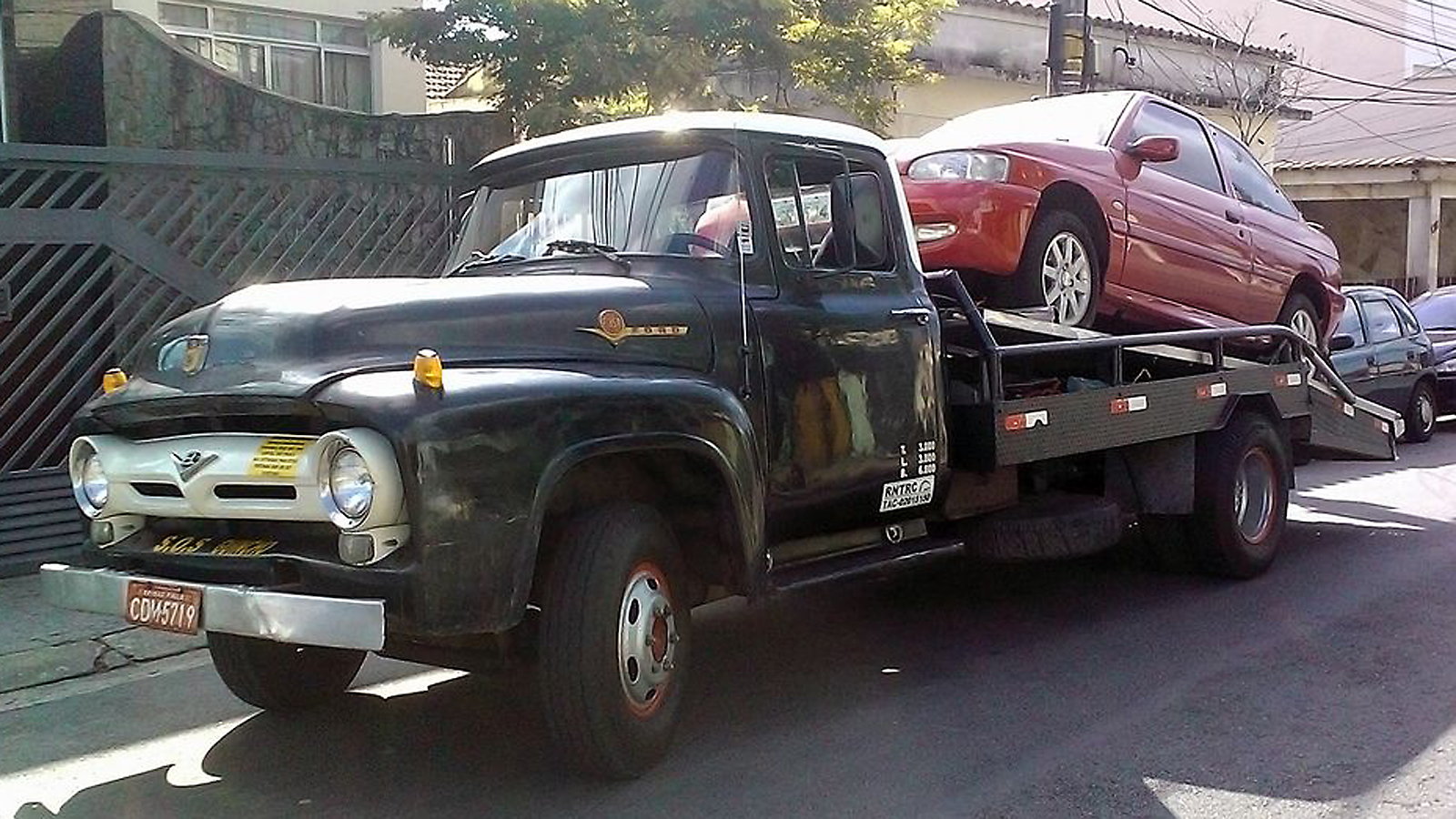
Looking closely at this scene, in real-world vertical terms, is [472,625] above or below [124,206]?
below

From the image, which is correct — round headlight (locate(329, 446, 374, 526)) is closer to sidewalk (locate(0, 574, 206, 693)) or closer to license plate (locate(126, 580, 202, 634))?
license plate (locate(126, 580, 202, 634))

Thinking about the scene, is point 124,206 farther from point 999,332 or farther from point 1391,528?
point 1391,528

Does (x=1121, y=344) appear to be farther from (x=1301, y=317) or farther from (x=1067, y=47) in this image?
(x=1067, y=47)

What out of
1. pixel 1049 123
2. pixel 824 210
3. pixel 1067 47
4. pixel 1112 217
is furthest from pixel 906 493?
pixel 1067 47

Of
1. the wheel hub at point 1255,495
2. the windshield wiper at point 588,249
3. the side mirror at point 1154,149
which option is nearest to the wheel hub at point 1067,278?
the side mirror at point 1154,149

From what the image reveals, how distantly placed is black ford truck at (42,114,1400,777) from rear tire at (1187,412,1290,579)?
1.05m

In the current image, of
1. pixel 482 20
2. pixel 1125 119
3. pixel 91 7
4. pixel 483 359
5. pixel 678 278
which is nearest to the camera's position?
pixel 483 359

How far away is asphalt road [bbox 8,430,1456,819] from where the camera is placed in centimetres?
477

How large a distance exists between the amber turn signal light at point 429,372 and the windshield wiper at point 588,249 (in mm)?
1248

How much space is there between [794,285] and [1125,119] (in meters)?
3.45

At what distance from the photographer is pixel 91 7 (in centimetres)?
1295

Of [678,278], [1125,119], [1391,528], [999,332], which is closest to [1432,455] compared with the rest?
[1391,528]

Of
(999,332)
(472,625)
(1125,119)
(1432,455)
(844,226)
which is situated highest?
(1125,119)

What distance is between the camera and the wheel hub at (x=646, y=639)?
4781mm
